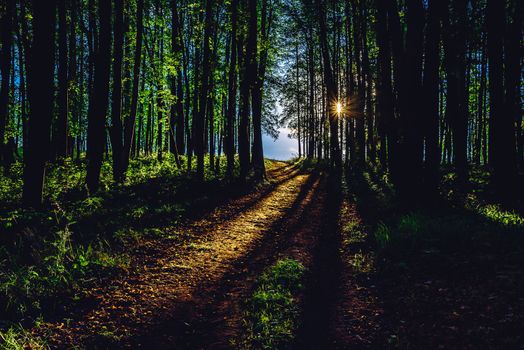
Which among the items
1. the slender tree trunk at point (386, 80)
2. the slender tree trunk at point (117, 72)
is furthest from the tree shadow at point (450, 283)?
the slender tree trunk at point (117, 72)

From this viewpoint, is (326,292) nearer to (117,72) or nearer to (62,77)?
(117,72)

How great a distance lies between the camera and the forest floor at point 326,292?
3.96 m

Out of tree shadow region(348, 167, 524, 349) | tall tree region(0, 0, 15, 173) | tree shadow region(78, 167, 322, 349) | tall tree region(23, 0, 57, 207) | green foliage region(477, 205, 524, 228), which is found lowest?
tree shadow region(78, 167, 322, 349)

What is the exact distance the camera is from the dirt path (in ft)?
13.8

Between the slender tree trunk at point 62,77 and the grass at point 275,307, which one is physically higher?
the slender tree trunk at point 62,77

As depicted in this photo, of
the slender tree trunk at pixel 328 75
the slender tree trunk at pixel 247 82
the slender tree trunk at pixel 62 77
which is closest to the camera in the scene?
the slender tree trunk at pixel 62 77

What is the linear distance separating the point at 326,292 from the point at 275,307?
39.4 inches

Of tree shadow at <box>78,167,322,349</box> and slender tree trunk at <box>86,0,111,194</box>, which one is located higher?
slender tree trunk at <box>86,0,111,194</box>

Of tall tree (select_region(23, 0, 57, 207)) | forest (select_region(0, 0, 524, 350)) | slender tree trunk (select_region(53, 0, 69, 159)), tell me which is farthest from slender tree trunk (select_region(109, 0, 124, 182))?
tall tree (select_region(23, 0, 57, 207))

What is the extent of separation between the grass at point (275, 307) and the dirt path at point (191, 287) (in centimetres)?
24

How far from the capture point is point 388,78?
13555 millimetres

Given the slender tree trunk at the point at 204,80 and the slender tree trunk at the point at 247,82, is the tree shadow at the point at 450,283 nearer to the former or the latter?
the slender tree trunk at the point at 204,80

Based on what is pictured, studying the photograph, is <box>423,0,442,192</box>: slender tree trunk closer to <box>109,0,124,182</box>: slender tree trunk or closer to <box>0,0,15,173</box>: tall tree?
<box>109,0,124,182</box>: slender tree trunk

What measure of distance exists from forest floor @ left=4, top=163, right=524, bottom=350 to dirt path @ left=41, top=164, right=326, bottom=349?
2 centimetres
